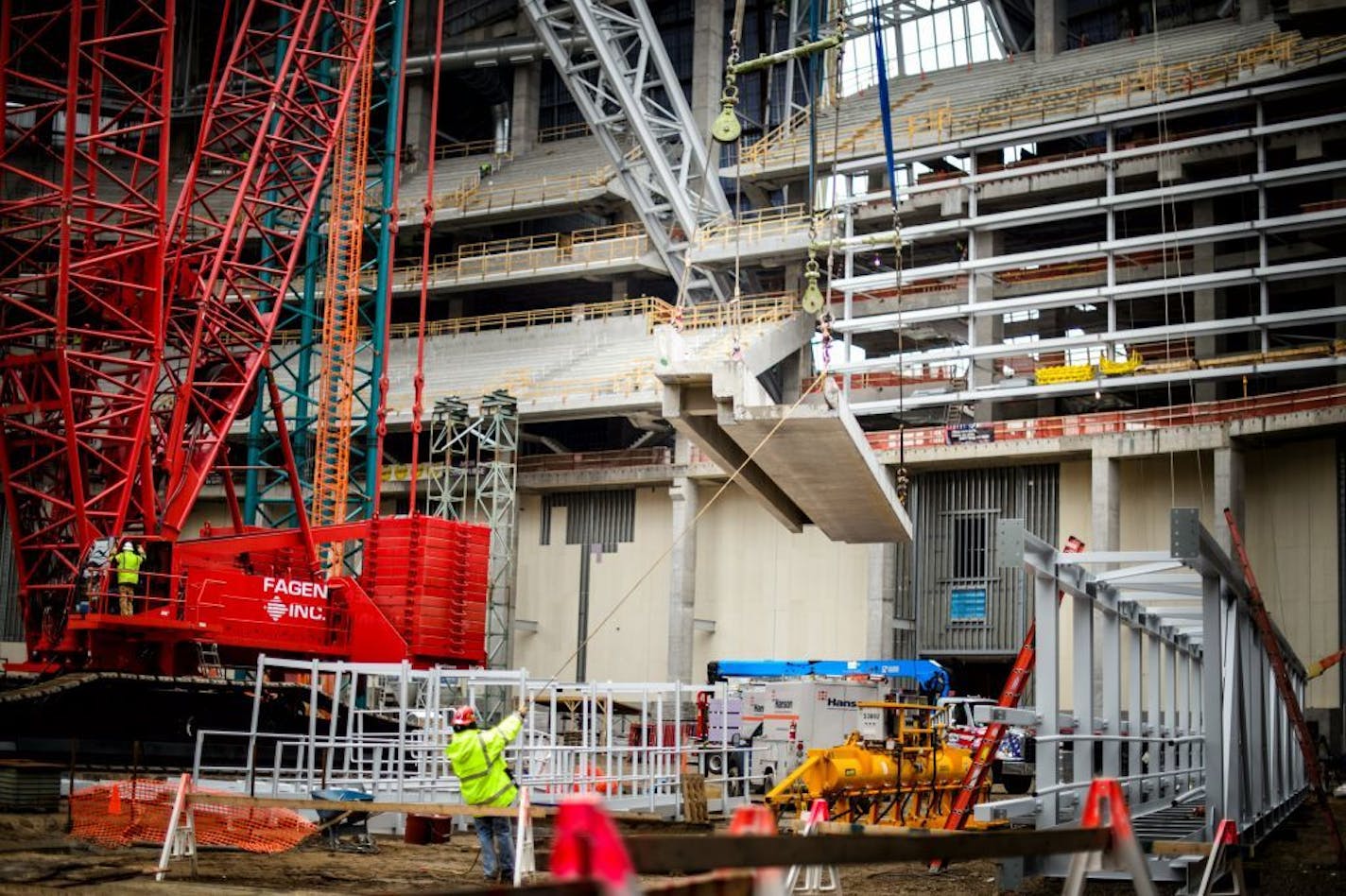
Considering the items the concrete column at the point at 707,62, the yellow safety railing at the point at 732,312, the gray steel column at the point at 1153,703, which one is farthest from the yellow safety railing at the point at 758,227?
the gray steel column at the point at 1153,703

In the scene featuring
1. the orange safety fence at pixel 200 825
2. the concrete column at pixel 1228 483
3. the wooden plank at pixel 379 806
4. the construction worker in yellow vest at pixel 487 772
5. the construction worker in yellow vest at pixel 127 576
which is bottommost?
the orange safety fence at pixel 200 825

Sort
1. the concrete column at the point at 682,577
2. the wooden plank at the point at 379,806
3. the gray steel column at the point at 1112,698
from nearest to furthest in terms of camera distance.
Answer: the wooden plank at the point at 379,806 → the gray steel column at the point at 1112,698 → the concrete column at the point at 682,577

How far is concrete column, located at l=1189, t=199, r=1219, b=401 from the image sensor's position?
143 feet

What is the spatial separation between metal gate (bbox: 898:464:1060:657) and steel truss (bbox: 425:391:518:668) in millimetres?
12733

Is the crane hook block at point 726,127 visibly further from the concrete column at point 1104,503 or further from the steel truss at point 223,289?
the concrete column at point 1104,503

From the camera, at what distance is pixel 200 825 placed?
64.0 ft

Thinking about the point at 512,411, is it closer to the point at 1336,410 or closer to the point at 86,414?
the point at 86,414

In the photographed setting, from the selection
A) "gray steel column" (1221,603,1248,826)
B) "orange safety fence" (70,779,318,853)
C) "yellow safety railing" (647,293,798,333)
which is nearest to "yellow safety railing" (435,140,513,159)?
"yellow safety railing" (647,293,798,333)

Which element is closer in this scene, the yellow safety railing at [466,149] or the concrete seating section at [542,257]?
the concrete seating section at [542,257]

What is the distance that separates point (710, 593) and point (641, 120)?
15.8 metres

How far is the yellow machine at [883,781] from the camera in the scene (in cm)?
1886

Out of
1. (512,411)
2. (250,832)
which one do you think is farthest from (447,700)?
(250,832)

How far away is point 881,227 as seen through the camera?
50688 millimetres

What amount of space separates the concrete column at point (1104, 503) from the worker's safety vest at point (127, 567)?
2507cm
